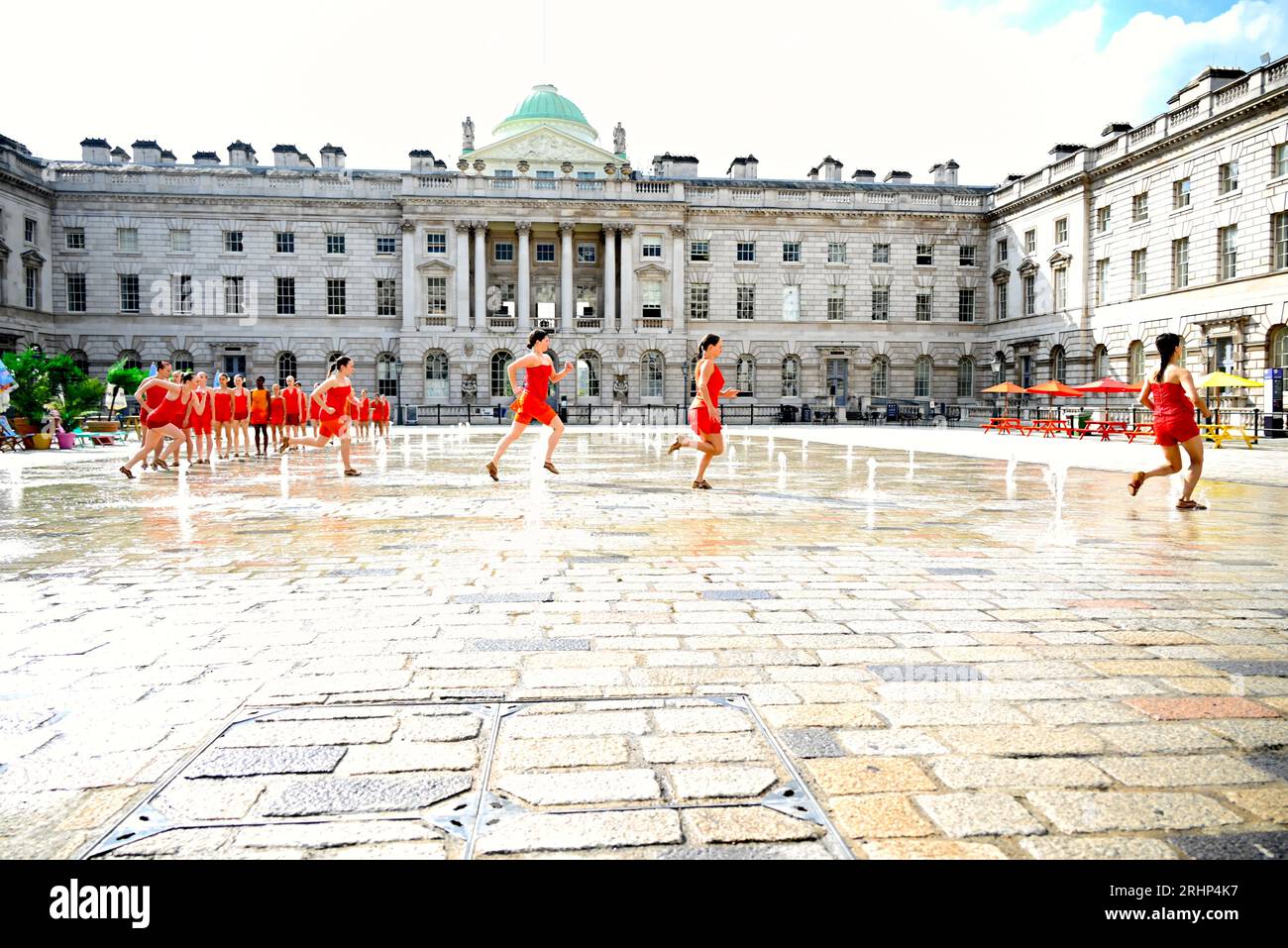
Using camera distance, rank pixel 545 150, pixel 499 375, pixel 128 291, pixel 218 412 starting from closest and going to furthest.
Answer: pixel 218 412 → pixel 128 291 → pixel 499 375 → pixel 545 150

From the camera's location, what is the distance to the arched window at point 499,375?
5638cm

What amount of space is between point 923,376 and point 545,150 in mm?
31559

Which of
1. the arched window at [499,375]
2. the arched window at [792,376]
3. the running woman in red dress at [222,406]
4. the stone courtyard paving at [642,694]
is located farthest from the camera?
the arched window at [792,376]

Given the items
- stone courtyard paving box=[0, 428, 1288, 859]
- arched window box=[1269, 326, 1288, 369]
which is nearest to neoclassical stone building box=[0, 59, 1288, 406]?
arched window box=[1269, 326, 1288, 369]

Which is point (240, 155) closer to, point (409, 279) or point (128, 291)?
point (128, 291)

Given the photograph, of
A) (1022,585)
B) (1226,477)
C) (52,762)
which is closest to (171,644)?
(52,762)

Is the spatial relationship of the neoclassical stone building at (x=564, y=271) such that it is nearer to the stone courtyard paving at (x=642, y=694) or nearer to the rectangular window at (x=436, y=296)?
the rectangular window at (x=436, y=296)

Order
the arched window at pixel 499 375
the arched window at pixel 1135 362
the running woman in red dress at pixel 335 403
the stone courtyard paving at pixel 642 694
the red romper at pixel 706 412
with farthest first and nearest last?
the arched window at pixel 499 375
the arched window at pixel 1135 362
the running woman in red dress at pixel 335 403
the red romper at pixel 706 412
the stone courtyard paving at pixel 642 694

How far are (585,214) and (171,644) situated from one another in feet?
181

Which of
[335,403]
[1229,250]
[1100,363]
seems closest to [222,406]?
[335,403]

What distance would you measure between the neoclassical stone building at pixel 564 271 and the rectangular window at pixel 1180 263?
526 cm

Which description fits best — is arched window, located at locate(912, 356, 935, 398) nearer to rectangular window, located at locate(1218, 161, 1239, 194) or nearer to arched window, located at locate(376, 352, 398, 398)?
rectangular window, located at locate(1218, 161, 1239, 194)

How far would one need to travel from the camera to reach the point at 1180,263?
41344 millimetres

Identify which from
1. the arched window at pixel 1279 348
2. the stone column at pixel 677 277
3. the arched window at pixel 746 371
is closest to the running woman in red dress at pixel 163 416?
the arched window at pixel 1279 348
